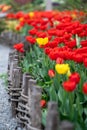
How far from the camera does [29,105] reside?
14.1 ft

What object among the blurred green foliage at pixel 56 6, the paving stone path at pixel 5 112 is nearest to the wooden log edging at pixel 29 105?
the paving stone path at pixel 5 112

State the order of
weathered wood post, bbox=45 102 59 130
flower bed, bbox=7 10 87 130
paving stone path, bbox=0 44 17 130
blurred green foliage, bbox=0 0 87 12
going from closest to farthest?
weathered wood post, bbox=45 102 59 130
flower bed, bbox=7 10 87 130
paving stone path, bbox=0 44 17 130
blurred green foliage, bbox=0 0 87 12

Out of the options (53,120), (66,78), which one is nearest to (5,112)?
(66,78)

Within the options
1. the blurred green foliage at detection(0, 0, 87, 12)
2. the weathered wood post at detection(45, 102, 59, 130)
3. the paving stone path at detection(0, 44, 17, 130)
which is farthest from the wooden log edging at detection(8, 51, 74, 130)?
the blurred green foliage at detection(0, 0, 87, 12)

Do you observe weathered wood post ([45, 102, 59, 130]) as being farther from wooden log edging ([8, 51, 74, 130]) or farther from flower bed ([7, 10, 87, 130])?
flower bed ([7, 10, 87, 130])

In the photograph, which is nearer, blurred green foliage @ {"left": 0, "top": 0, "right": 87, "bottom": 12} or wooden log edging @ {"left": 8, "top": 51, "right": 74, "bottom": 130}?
wooden log edging @ {"left": 8, "top": 51, "right": 74, "bottom": 130}

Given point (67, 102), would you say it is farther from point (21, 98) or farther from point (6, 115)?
point (6, 115)

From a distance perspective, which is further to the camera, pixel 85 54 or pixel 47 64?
pixel 47 64

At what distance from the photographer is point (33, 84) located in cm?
430

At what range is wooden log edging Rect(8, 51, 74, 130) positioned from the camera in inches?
129

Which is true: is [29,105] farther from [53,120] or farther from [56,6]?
[56,6]

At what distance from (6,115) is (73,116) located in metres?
1.54

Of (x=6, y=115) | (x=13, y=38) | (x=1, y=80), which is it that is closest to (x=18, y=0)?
(x=13, y=38)

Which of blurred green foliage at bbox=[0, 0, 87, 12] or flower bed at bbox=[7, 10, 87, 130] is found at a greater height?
blurred green foliage at bbox=[0, 0, 87, 12]
